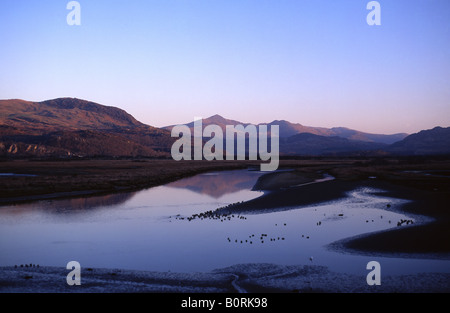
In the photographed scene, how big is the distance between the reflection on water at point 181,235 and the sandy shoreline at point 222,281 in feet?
3.35

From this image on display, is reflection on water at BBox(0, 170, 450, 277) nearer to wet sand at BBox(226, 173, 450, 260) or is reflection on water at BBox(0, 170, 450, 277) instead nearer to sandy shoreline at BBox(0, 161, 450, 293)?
sandy shoreline at BBox(0, 161, 450, 293)

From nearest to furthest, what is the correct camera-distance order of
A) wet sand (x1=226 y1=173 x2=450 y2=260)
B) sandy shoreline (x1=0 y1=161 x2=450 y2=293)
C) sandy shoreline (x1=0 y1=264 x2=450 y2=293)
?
sandy shoreline (x1=0 y1=264 x2=450 y2=293), sandy shoreline (x1=0 y1=161 x2=450 y2=293), wet sand (x1=226 y1=173 x2=450 y2=260)

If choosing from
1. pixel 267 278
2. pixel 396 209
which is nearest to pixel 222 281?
pixel 267 278

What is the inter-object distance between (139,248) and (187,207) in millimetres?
14100

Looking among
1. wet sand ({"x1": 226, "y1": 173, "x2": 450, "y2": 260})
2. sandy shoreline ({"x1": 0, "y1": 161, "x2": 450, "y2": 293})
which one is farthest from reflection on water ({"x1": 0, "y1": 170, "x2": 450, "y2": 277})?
wet sand ({"x1": 226, "y1": 173, "x2": 450, "y2": 260})

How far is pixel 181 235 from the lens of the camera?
71.4 ft

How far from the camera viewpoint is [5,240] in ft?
67.5

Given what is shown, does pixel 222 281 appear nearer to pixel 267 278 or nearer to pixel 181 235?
pixel 267 278

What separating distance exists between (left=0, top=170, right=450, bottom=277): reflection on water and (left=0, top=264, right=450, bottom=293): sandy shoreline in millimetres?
1020

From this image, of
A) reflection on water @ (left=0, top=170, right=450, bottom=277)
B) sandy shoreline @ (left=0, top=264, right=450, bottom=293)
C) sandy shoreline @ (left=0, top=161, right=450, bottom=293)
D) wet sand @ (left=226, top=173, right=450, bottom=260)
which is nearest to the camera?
sandy shoreline @ (left=0, top=264, right=450, bottom=293)

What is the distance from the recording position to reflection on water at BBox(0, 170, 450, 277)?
54.5ft
